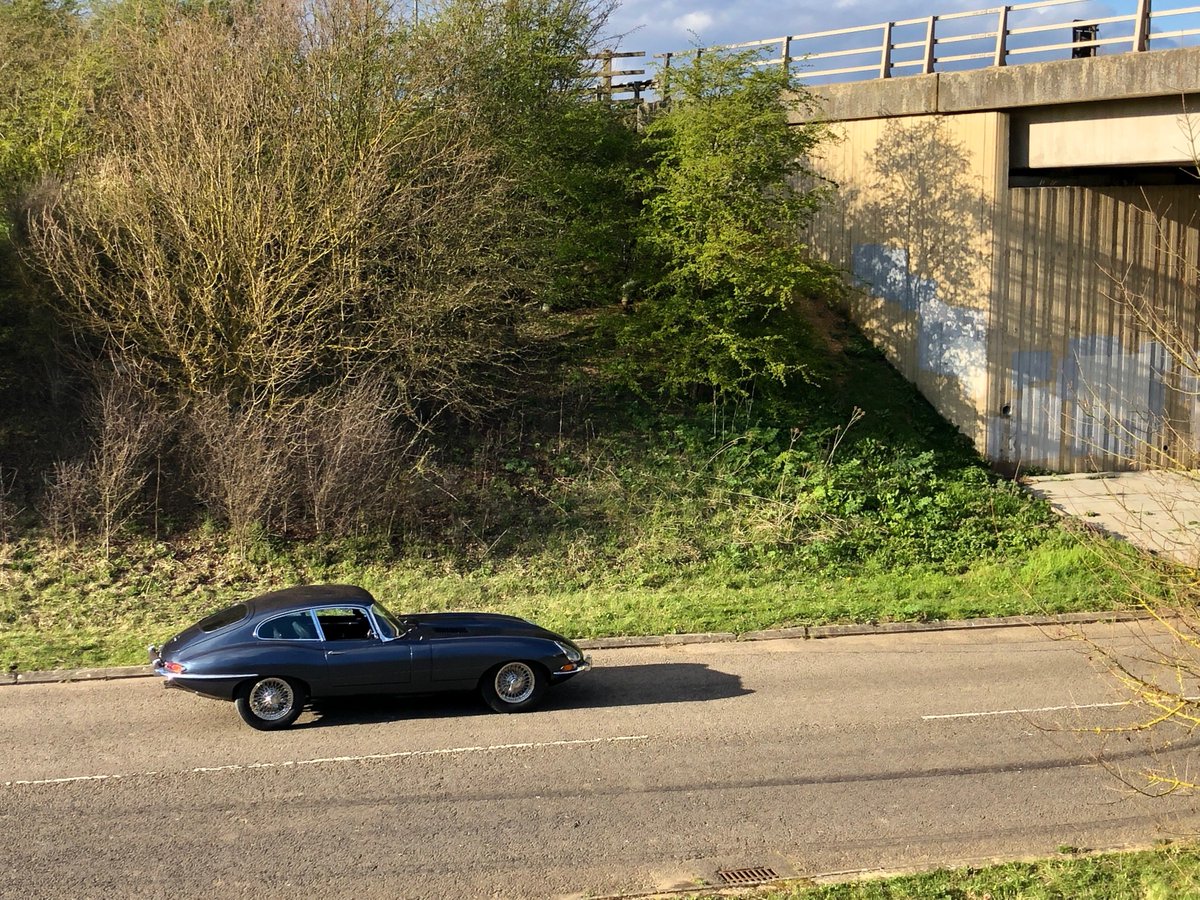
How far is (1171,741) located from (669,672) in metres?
5.04

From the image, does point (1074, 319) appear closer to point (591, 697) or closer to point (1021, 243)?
point (1021, 243)

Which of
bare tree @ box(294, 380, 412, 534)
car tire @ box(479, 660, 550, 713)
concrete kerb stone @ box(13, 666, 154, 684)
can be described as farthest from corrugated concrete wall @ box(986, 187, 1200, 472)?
concrete kerb stone @ box(13, 666, 154, 684)

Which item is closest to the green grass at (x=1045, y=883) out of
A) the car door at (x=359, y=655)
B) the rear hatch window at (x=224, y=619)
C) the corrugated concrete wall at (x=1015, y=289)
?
the car door at (x=359, y=655)

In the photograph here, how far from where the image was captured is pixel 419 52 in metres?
20.0

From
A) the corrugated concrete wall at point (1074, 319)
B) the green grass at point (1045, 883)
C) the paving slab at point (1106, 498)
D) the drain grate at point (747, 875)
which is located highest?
the corrugated concrete wall at point (1074, 319)

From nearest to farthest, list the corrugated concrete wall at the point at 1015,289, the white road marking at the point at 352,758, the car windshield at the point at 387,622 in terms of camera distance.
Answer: the white road marking at the point at 352,758 → the car windshield at the point at 387,622 → the corrugated concrete wall at the point at 1015,289

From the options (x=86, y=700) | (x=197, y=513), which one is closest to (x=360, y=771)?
(x=86, y=700)

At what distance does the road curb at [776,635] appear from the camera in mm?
12516

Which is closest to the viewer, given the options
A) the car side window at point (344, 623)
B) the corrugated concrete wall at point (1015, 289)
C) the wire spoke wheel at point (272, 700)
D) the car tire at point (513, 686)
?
the wire spoke wheel at point (272, 700)

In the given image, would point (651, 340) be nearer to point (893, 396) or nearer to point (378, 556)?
point (893, 396)

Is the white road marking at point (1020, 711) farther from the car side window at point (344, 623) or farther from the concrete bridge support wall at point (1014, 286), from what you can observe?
the concrete bridge support wall at point (1014, 286)

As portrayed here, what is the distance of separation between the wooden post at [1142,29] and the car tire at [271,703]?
17.2 metres

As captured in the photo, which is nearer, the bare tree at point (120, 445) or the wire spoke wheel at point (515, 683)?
the wire spoke wheel at point (515, 683)

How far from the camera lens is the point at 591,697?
39.2 feet
